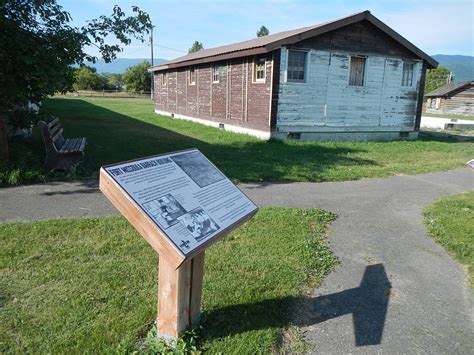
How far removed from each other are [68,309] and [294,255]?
95.5 inches

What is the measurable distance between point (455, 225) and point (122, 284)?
4.81 m

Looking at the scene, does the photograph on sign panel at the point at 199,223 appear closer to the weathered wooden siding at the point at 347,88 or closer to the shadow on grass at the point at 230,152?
the shadow on grass at the point at 230,152

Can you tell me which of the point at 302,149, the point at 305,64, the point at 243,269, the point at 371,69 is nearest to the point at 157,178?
the point at 243,269

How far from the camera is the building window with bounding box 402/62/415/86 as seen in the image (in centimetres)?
1742

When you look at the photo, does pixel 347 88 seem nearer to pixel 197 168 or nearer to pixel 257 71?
pixel 257 71

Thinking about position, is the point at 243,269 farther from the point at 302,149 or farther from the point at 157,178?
the point at 302,149

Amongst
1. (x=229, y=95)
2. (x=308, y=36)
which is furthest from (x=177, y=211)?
(x=229, y=95)

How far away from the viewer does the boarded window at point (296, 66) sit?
14.4m

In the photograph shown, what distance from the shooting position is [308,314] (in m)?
3.54

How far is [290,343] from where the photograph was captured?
3.13 m

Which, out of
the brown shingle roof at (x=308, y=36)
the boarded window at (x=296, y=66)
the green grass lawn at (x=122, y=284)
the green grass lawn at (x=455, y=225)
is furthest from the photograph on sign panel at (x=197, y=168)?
the boarded window at (x=296, y=66)

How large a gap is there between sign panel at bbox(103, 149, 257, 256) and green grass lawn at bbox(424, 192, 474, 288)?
2.96 metres

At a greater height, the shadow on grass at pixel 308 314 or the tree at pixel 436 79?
the tree at pixel 436 79

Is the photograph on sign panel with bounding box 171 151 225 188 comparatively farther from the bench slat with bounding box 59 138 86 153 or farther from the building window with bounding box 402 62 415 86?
the building window with bounding box 402 62 415 86
